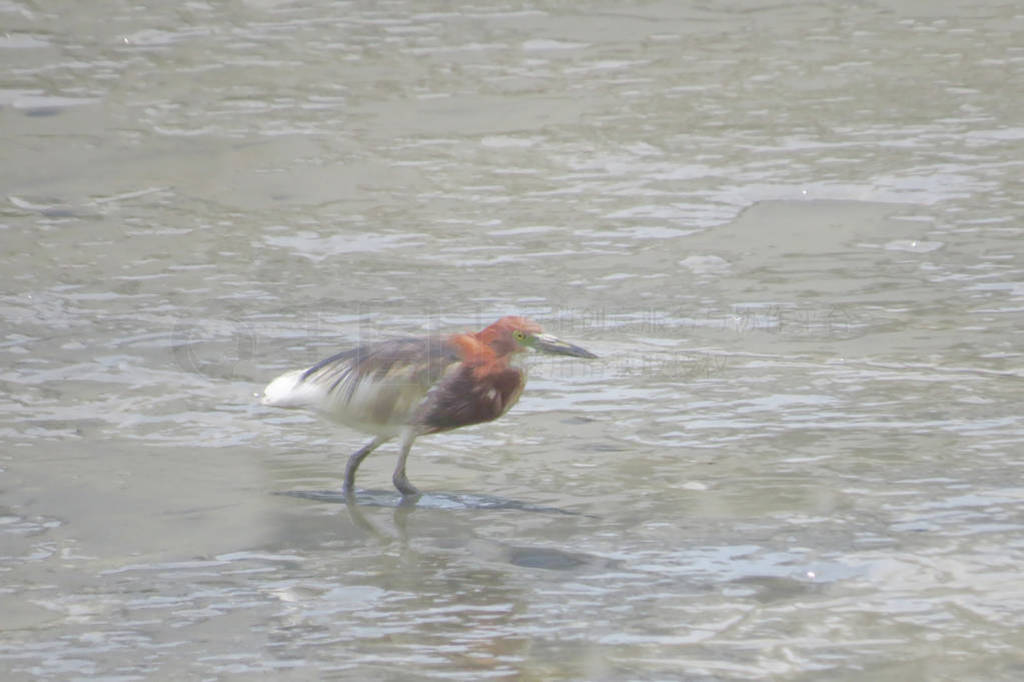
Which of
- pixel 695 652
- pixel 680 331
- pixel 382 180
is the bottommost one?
pixel 695 652

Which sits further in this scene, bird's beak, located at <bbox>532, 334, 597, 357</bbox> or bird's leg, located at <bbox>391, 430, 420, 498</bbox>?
bird's leg, located at <bbox>391, 430, 420, 498</bbox>

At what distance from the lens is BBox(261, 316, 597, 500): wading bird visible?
5.44 m

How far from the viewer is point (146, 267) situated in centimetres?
856

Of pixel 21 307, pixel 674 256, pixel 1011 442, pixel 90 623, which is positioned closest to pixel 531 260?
pixel 674 256

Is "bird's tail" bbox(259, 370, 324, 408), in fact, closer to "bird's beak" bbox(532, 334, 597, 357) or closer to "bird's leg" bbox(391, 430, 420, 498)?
"bird's leg" bbox(391, 430, 420, 498)

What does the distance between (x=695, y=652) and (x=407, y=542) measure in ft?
4.05

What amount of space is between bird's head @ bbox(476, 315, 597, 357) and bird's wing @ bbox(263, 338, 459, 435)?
0.14 m

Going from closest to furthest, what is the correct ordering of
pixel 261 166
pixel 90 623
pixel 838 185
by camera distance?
1. pixel 90 623
2. pixel 838 185
3. pixel 261 166

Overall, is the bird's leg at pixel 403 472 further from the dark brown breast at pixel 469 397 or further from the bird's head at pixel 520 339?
the bird's head at pixel 520 339

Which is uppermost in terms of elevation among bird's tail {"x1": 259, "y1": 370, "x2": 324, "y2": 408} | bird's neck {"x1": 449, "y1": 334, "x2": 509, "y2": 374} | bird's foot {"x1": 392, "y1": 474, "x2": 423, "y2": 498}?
bird's neck {"x1": 449, "y1": 334, "x2": 509, "y2": 374}

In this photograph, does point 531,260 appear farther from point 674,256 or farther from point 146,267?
point 146,267

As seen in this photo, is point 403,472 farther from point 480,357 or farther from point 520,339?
point 520,339

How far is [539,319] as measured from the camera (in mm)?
7688

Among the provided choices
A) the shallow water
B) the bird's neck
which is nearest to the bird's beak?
the bird's neck
